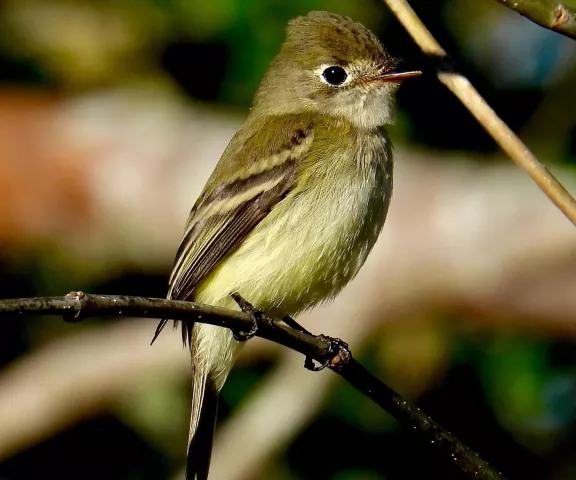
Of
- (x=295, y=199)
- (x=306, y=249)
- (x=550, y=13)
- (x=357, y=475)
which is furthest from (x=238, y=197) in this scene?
(x=357, y=475)

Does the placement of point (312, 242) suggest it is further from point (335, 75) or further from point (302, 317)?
point (302, 317)

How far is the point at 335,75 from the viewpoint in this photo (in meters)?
3.57

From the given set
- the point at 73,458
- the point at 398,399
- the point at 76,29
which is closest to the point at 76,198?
the point at 76,29

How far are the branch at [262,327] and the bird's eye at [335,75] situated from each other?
1372 millimetres

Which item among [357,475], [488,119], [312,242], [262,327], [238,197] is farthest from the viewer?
[357,475]

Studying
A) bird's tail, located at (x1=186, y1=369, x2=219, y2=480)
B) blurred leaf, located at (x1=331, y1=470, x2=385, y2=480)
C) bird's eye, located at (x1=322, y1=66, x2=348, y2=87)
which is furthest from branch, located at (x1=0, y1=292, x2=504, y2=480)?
blurred leaf, located at (x1=331, y1=470, x2=385, y2=480)

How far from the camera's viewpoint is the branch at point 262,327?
64.9 inches

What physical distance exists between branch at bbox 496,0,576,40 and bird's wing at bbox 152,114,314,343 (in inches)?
57.6

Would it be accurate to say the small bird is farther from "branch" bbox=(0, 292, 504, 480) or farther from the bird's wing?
"branch" bbox=(0, 292, 504, 480)

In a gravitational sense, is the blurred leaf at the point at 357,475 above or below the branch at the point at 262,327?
above

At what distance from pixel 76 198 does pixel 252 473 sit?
1915 millimetres

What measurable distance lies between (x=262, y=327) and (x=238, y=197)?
116cm

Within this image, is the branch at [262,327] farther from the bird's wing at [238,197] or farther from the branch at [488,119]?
the bird's wing at [238,197]

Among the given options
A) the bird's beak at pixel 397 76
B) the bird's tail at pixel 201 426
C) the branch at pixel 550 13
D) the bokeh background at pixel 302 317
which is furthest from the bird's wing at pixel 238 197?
the branch at pixel 550 13
